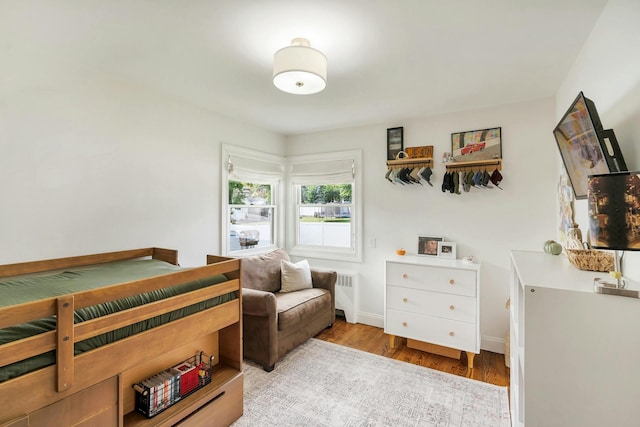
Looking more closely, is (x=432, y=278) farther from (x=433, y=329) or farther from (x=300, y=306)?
(x=300, y=306)

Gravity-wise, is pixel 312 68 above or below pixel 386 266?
above

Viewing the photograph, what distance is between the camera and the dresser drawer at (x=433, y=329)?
2719mm

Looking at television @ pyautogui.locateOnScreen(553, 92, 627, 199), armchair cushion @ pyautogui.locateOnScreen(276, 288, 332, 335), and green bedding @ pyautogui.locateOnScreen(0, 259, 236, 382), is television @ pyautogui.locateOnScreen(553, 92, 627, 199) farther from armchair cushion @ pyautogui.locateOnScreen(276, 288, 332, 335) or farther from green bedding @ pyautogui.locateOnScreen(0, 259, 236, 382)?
armchair cushion @ pyautogui.locateOnScreen(276, 288, 332, 335)

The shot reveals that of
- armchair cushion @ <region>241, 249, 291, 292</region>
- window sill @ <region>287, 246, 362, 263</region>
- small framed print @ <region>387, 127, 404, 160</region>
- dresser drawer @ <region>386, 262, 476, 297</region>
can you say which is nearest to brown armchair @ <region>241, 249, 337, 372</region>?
armchair cushion @ <region>241, 249, 291, 292</region>

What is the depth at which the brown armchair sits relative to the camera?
2615mm

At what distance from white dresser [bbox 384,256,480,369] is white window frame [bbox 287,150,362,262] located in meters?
0.79

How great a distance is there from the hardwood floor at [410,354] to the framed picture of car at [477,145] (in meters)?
1.96

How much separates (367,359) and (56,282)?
2448 mm

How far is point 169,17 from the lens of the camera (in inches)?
64.0

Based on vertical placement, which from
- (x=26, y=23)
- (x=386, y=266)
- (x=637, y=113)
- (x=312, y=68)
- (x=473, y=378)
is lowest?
(x=473, y=378)

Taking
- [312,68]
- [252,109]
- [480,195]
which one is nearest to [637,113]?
[312,68]

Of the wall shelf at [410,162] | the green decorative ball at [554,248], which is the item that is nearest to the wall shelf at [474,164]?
the wall shelf at [410,162]

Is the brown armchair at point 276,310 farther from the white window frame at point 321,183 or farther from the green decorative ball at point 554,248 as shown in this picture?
the green decorative ball at point 554,248

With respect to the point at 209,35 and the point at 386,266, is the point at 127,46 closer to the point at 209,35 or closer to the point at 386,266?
the point at 209,35
